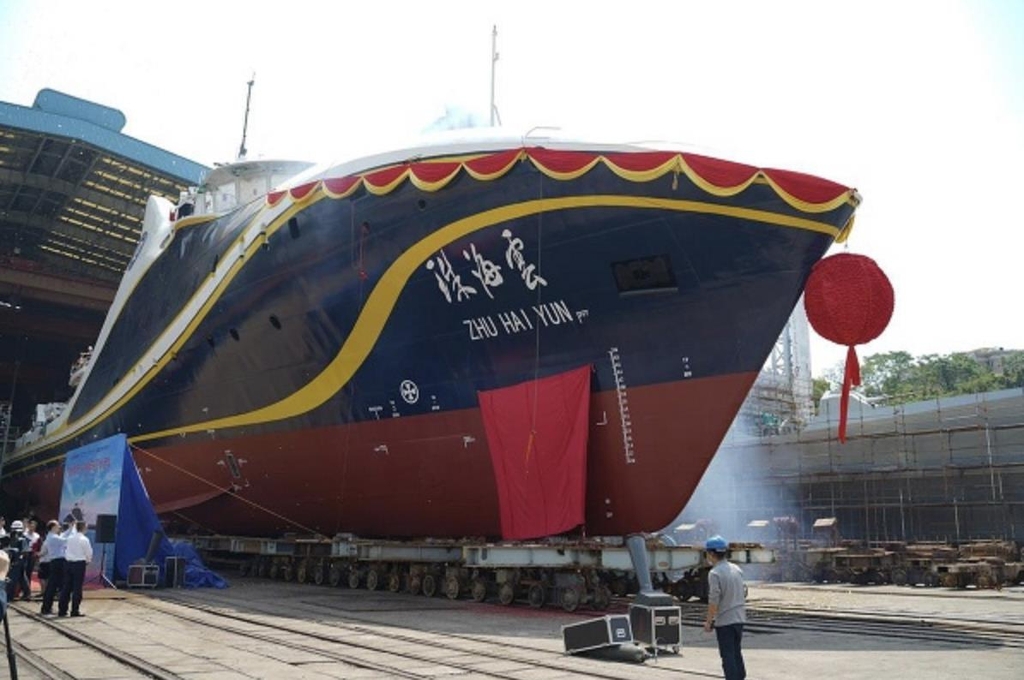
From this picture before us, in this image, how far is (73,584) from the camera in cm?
1297

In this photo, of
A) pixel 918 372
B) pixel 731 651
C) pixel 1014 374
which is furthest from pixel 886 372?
pixel 731 651

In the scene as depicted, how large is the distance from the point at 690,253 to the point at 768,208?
1246 mm

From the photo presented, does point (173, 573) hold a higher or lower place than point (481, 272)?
lower

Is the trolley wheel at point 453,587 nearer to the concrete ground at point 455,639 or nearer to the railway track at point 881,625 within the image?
the concrete ground at point 455,639

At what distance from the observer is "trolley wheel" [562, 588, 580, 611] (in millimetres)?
12727

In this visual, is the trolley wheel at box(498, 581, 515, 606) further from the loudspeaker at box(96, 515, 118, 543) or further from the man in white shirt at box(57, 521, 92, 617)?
the loudspeaker at box(96, 515, 118, 543)

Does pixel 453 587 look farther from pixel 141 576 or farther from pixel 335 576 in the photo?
pixel 141 576

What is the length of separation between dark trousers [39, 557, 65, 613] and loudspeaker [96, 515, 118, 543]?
378 centimetres

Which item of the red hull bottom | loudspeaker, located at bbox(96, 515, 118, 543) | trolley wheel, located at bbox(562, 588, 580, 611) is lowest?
trolley wheel, located at bbox(562, 588, 580, 611)

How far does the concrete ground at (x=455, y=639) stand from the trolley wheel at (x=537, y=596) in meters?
0.19

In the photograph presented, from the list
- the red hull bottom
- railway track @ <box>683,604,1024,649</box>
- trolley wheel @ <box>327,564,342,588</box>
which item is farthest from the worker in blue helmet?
trolley wheel @ <box>327,564,342,588</box>

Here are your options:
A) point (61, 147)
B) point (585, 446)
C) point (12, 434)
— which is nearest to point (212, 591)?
point (585, 446)

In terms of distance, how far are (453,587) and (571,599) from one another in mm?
2498

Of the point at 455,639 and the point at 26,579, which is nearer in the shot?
the point at 455,639
